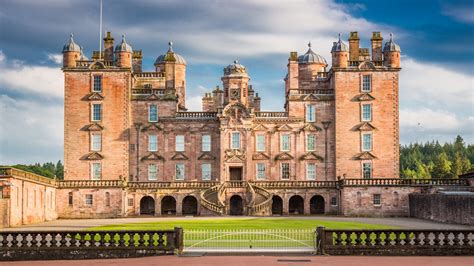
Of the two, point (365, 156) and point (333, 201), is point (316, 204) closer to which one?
point (333, 201)

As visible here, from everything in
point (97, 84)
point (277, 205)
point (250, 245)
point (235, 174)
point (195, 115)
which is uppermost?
point (97, 84)

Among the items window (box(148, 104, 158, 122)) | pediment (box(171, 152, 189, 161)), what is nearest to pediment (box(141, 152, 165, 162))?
pediment (box(171, 152, 189, 161))

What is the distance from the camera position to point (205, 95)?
9256 centimetres

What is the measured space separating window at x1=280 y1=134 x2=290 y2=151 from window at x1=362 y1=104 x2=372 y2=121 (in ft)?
25.2

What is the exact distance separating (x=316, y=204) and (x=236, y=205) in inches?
317

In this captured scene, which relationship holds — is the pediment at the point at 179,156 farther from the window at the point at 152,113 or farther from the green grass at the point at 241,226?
the green grass at the point at 241,226

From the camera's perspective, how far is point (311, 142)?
77000mm

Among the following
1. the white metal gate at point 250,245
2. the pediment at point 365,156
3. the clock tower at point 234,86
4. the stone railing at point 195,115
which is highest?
the clock tower at point 234,86

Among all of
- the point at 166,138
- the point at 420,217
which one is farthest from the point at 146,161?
the point at 420,217

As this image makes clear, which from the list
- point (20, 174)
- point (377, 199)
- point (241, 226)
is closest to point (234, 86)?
point (377, 199)

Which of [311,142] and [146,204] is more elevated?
[311,142]

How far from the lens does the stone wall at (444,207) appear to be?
172 ft

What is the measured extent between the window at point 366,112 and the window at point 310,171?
6801 millimetres

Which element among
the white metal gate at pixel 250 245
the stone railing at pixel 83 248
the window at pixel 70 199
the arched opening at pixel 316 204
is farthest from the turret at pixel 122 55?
the stone railing at pixel 83 248
